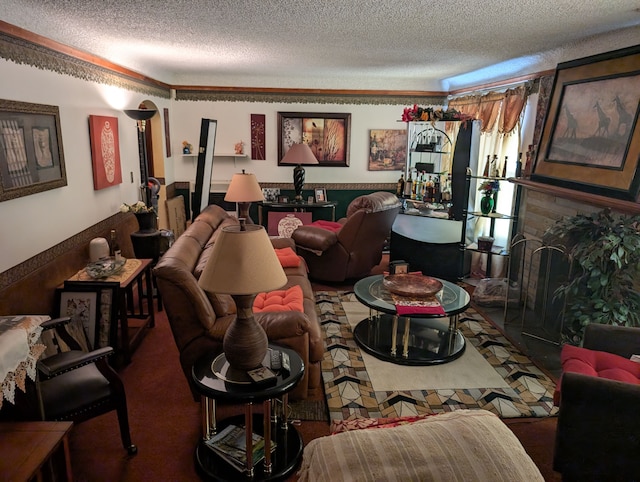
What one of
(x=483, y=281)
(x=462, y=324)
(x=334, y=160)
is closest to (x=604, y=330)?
(x=462, y=324)

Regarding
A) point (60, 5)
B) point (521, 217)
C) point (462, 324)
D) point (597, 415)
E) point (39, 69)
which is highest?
point (60, 5)

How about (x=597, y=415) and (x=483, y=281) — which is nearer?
(x=597, y=415)

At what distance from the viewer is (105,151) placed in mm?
4312

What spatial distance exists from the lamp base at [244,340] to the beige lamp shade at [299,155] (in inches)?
178

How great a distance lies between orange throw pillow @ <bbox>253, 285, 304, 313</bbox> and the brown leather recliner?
1.49 meters

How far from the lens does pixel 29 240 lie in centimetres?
307

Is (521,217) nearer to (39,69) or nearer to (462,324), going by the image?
(462,324)

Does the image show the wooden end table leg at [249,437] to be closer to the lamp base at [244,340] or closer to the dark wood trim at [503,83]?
the lamp base at [244,340]

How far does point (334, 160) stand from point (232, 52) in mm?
2962

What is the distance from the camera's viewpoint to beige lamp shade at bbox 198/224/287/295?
2.09m

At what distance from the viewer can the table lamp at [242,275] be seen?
2096mm

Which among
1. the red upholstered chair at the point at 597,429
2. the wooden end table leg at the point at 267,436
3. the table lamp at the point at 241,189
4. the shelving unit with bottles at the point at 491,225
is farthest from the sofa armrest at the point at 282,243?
the red upholstered chair at the point at 597,429

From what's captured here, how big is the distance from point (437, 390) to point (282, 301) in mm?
1293

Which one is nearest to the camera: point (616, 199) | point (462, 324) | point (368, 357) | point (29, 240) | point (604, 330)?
point (604, 330)
